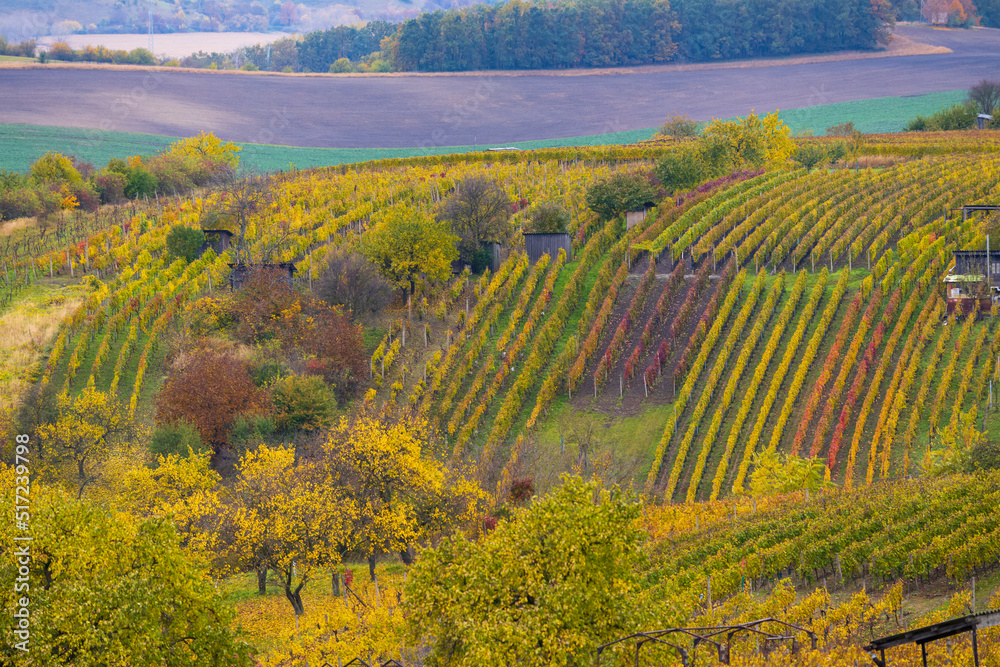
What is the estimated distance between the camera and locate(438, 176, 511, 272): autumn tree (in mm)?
59188

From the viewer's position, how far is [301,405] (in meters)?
45.3

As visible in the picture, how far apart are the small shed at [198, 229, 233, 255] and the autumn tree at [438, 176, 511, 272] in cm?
1306

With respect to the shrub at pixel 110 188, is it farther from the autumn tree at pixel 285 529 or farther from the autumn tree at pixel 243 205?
the autumn tree at pixel 285 529

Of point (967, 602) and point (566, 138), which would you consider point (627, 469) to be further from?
point (566, 138)

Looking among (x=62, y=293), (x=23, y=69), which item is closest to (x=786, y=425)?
(x=62, y=293)

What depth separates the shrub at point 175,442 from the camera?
42.5m

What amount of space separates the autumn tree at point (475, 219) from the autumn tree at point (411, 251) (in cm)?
294

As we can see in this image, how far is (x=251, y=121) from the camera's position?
365ft

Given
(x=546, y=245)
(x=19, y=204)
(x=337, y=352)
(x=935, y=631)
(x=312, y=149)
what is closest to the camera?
(x=935, y=631)

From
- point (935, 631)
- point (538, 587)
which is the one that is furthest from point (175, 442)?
point (935, 631)

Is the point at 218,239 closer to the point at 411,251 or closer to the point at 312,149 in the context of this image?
the point at 411,251

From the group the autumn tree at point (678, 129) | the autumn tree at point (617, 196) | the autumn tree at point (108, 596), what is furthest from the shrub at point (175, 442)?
the autumn tree at point (678, 129)

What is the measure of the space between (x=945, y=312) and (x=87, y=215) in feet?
182

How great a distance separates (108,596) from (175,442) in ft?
78.0
